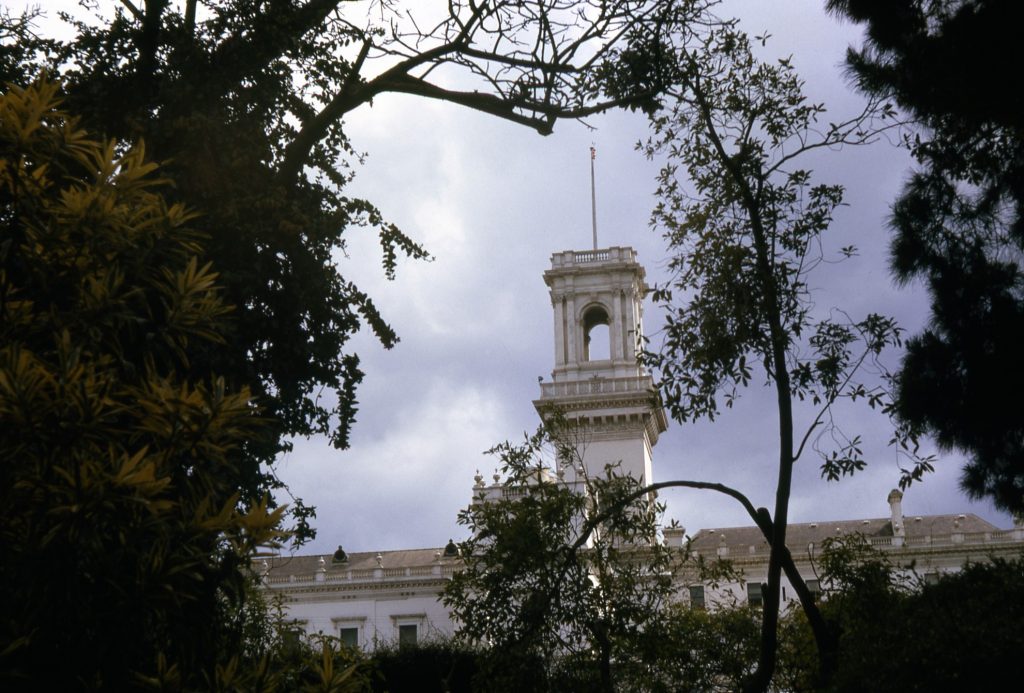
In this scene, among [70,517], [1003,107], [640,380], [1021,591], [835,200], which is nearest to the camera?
[70,517]

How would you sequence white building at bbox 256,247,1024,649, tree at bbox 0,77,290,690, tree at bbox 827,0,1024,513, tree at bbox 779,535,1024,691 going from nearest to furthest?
tree at bbox 0,77,290,690, tree at bbox 779,535,1024,691, tree at bbox 827,0,1024,513, white building at bbox 256,247,1024,649

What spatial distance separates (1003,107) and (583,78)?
4.63m

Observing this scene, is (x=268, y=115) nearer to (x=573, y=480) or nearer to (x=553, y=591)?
(x=553, y=591)

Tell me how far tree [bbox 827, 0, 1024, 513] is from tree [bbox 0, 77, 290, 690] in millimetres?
9463

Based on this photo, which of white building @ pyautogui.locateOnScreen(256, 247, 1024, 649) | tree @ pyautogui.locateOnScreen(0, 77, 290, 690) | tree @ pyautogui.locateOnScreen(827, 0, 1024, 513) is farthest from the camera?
white building @ pyautogui.locateOnScreen(256, 247, 1024, 649)

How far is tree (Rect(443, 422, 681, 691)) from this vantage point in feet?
48.3

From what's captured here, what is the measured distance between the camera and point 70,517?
5.38 meters

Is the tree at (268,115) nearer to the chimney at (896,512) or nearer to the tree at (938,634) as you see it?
the tree at (938,634)

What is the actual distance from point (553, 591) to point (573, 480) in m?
47.8

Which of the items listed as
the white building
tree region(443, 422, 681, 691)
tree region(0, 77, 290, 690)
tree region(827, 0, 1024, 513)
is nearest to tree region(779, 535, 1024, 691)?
tree region(827, 0, 1024, 513)

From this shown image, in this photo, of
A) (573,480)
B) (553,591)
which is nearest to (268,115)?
(553,591)

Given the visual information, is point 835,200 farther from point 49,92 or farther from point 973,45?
point 49,92

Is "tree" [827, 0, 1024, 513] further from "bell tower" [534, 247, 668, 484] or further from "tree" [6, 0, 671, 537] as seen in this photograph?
"bell tower" [534, 247, 668, 484]

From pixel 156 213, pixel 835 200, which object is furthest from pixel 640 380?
pixel 156 213
